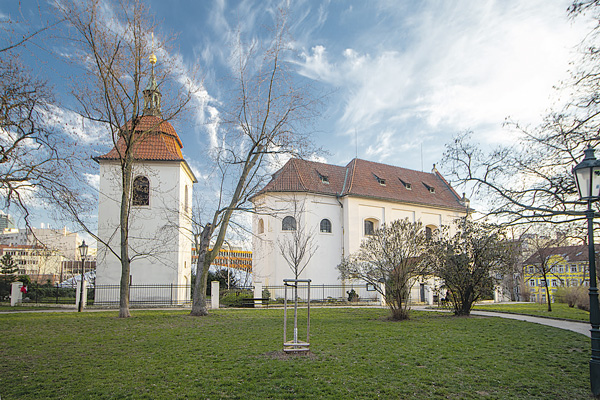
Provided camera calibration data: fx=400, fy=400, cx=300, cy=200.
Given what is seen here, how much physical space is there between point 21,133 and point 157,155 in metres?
18.0

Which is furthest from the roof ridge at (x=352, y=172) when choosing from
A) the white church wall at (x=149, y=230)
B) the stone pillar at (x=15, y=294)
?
the stone pillar at (x=15, y=294)

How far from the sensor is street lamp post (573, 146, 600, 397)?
6336 mm

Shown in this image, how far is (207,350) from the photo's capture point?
29.7ft

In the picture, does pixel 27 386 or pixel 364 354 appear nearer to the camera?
pixel 27 386

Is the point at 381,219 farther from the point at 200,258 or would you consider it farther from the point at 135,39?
the point at 135,39

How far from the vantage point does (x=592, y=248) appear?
6480mm

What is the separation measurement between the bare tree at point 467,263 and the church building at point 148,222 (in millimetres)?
15617

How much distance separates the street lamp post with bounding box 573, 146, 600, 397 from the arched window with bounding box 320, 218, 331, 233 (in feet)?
87.8

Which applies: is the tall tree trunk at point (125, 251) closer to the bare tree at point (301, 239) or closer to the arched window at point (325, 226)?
the bare tree at point (301, 239)

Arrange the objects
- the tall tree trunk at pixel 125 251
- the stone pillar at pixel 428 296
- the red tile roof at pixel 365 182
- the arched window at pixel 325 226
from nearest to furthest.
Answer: the tall tree trunk at pixel 125 251
the stone pillar at pixel 428 296
the red tile roof at pixel 365 182
the arched window at pixel 325 226

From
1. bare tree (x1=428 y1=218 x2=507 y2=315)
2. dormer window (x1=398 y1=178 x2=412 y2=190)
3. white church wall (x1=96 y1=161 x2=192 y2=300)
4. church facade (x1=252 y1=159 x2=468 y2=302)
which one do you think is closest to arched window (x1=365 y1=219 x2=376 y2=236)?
church facade (x1=252 y1=159 x2=468 y2=302)

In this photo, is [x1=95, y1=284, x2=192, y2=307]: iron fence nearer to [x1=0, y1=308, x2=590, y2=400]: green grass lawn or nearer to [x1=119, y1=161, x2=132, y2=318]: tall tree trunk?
[x1=119, y1=161, x2=132, y2=318]: tall tree trunk

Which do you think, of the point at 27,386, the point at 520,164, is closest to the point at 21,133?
the point at 27,386

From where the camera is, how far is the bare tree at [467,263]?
56.4 feet
